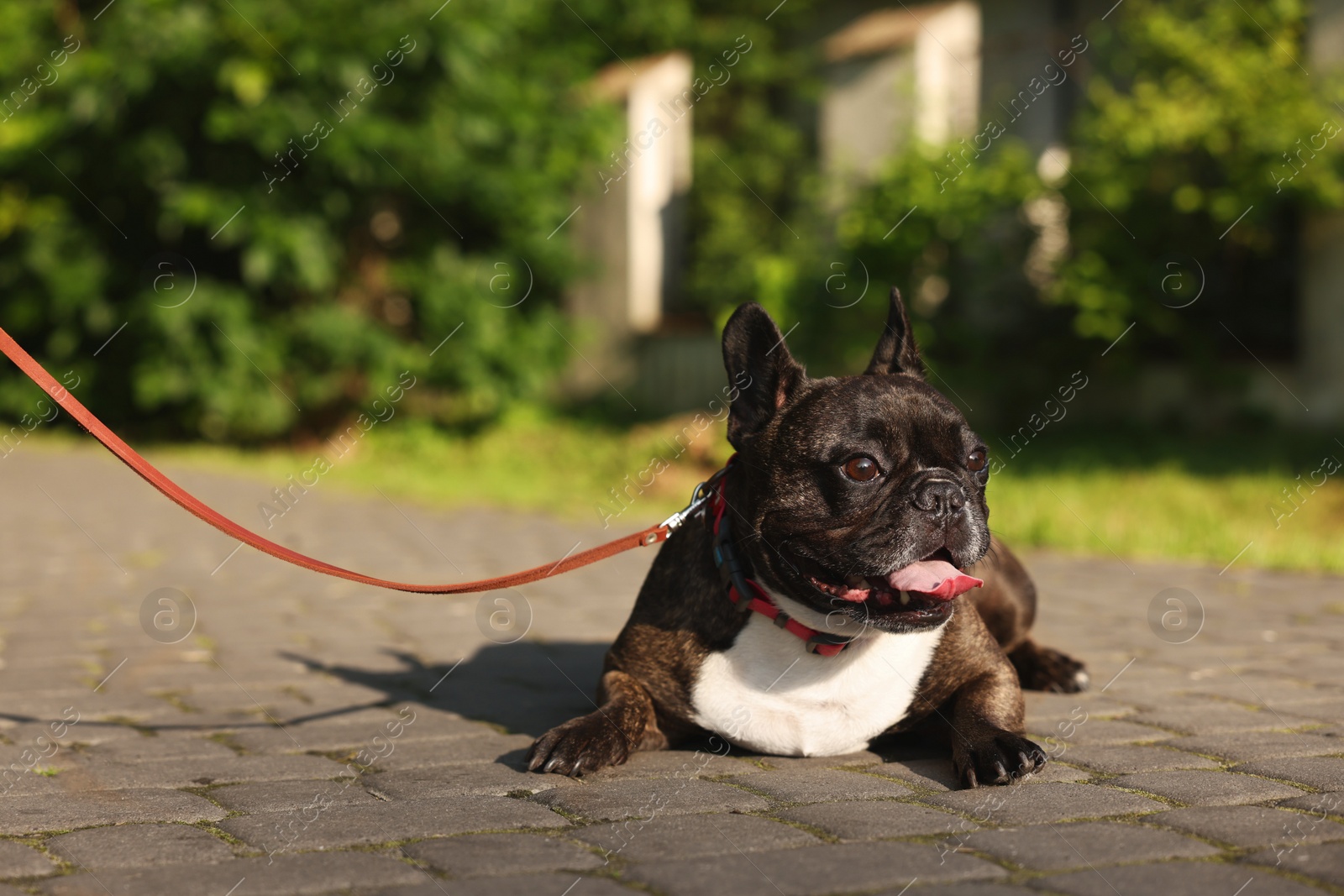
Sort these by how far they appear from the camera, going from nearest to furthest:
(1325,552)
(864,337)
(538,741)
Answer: (538,741) < (1325,552) < (864,337)

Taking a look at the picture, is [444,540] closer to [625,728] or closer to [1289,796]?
[625,728]

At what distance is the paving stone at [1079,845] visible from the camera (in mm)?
2492

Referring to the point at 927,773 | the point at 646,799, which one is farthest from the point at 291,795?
the point at 927,773

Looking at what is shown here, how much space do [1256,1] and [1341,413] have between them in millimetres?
3405

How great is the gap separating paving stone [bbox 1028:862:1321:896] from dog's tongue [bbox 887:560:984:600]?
0.95m

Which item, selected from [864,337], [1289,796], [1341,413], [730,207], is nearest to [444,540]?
[864,337]

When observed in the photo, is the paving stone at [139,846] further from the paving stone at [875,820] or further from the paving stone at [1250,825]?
the paving stone at [1250,825]

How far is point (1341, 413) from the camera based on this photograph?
10.7m

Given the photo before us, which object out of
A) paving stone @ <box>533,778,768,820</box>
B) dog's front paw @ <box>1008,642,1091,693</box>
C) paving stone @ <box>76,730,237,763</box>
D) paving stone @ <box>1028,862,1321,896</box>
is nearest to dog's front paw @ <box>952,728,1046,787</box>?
paving stone @ <box>533,778,768,820</box>

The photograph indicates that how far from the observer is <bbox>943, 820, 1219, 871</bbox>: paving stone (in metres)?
2.49

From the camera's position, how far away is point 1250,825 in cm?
271

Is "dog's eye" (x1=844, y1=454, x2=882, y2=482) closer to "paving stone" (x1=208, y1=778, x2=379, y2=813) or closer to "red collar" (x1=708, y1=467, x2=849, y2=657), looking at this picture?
"red collar" (x1=708, y1=467, x2=849, y2=657)

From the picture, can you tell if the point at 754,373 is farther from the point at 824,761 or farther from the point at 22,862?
the point at 22,862

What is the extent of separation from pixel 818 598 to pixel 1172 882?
3.98 feet
